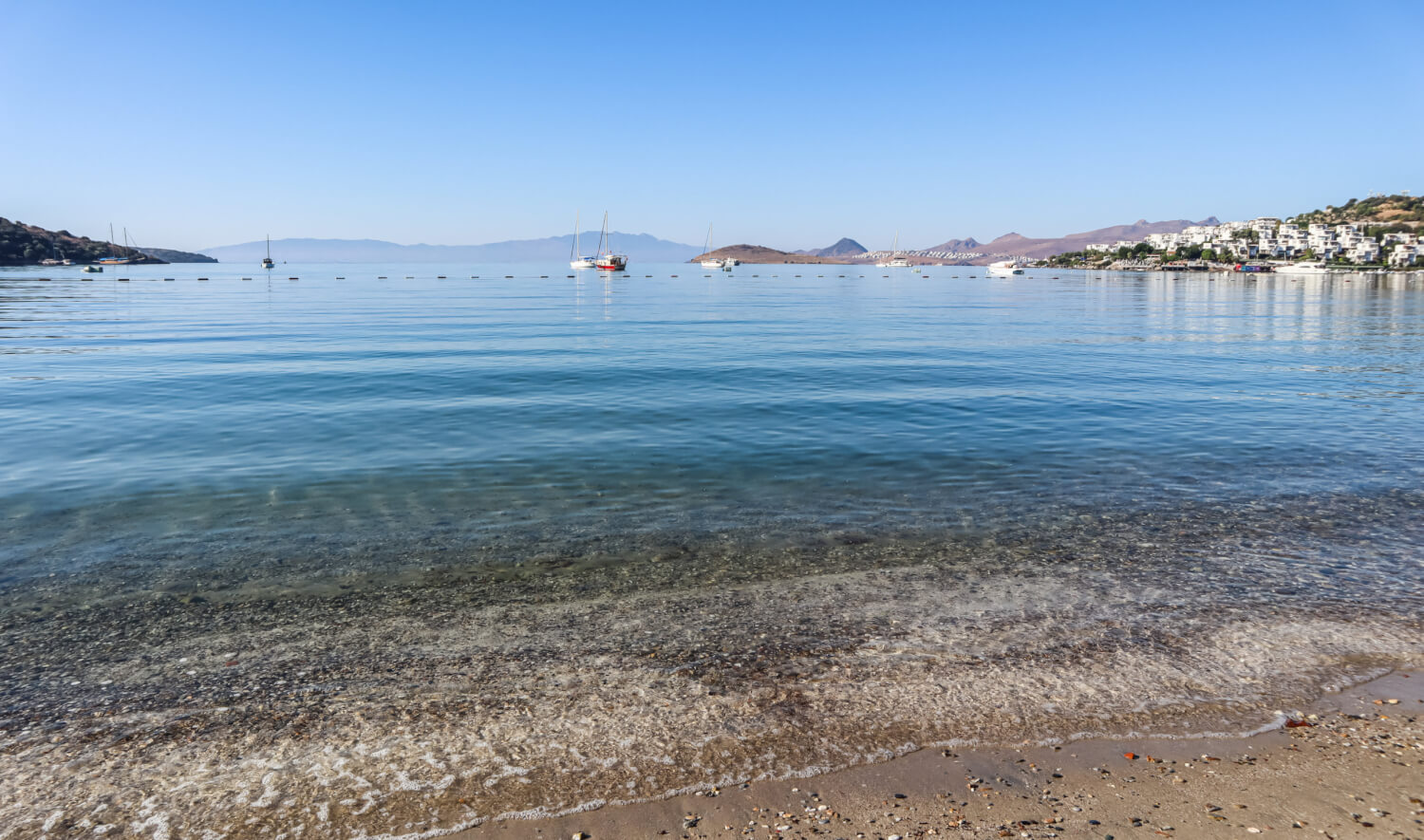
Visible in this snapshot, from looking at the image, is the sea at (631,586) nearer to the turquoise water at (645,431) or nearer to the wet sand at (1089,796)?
the turquoise water at (645,431)

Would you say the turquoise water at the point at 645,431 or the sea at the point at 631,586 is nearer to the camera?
the sea at the point at 631,586

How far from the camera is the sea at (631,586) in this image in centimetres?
605

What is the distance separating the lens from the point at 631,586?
9.83 metres

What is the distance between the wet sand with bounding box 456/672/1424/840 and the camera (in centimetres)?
510

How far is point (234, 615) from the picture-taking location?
893 centimetres

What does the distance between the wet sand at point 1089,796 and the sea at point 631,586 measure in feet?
0.85

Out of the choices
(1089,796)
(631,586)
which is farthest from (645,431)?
(1089,796)

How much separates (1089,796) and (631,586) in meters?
5.75

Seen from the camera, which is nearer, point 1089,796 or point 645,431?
point 1089,796

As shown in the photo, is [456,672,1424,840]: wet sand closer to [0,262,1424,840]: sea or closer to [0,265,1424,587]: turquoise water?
[0,262,1424,840]: sea

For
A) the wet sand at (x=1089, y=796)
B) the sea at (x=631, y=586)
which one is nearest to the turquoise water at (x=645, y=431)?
the sea at (x=631, y=586)

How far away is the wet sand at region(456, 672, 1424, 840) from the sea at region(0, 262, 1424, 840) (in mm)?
259

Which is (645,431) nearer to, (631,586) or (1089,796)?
(631,586)

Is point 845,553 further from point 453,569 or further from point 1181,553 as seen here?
point 453,569
